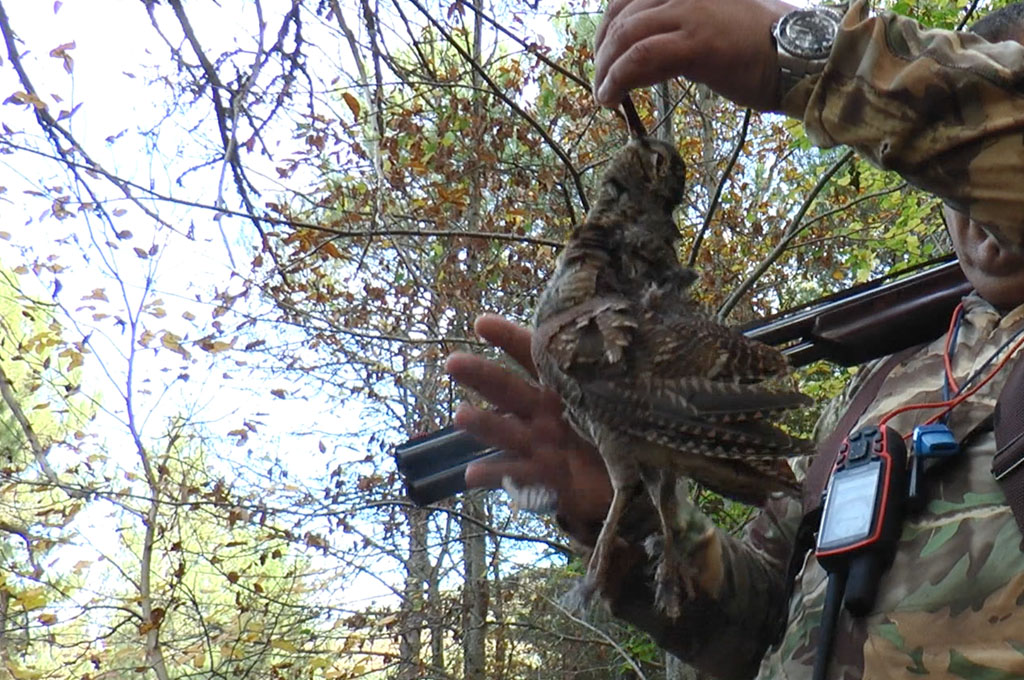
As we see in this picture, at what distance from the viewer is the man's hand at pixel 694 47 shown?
156 cm

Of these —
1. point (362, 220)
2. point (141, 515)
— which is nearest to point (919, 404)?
point (362, 220)

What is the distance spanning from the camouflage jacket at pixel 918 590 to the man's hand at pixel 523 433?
0.33m

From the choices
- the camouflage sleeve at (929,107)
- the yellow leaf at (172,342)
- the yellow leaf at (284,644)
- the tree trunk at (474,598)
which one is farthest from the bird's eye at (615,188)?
the yellow leaf at (172,342)

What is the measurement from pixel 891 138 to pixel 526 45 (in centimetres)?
345

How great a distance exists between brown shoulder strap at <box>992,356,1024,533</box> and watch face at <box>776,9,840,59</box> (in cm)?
67

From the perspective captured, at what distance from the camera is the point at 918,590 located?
1823 mm

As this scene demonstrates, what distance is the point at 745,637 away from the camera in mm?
2334

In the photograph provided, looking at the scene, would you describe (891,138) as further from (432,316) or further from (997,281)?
(432,316)

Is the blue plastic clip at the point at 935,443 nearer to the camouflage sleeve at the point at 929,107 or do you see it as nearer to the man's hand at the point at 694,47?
the camouflage sleeve at the point at 929,107

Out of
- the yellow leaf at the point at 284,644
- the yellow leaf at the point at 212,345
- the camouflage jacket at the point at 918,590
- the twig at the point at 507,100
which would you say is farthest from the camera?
the yellow leaf at the point at 212,345

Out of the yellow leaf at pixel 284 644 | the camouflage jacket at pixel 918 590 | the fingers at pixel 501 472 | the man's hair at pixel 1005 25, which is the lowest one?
the camouflage jacket at pixel 918 590

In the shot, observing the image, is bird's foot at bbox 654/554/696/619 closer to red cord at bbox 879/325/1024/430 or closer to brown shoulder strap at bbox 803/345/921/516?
brown shoulder strap at bbox 803/345/921/516

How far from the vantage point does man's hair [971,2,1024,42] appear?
6.59ft

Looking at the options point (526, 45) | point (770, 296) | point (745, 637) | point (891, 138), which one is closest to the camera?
point (891, 138)
